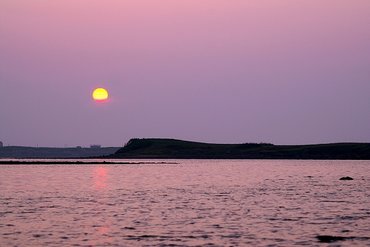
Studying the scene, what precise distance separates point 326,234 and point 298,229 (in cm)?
276

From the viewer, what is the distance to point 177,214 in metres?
59.3

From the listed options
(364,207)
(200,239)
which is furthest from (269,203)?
(200,239)

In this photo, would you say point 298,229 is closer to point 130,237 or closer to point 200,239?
point 200,239

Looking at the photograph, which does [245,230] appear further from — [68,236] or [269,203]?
[269,203]

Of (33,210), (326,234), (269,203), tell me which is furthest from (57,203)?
(326,234)

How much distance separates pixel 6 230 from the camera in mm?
47969

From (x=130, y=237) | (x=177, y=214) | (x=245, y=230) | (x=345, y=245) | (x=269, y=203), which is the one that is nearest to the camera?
(x=345, y=245)

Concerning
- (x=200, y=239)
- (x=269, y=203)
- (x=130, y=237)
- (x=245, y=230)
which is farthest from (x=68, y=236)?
(x=269, y=203)

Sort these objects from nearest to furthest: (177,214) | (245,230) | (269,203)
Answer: (245,230), (177,214), (269,203)

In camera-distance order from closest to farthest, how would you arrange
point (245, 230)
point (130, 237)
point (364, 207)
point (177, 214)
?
point (130, 237) < point (245, 230) < point (177, 214) < point (364, 207)

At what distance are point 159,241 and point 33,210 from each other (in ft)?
71.7

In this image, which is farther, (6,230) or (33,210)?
(33,210)

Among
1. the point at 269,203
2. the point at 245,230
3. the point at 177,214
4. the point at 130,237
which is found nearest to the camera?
the point at 130,237

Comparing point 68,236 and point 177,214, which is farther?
point 177,214
